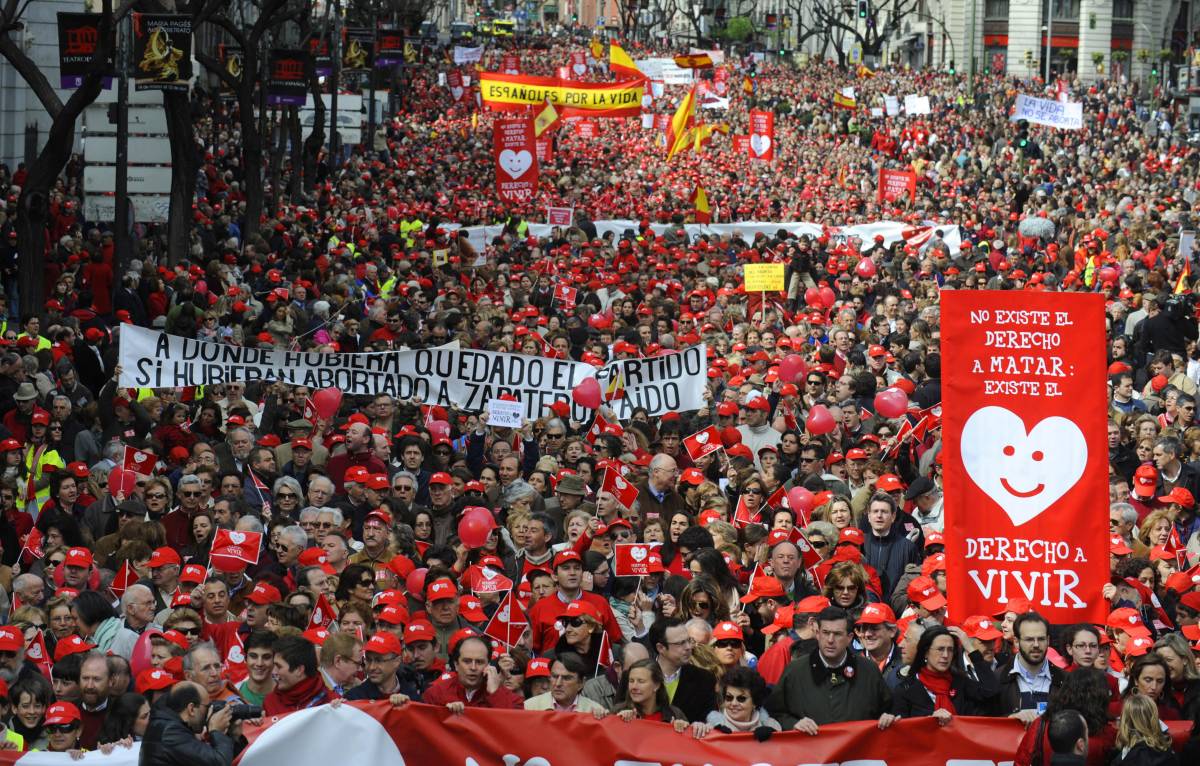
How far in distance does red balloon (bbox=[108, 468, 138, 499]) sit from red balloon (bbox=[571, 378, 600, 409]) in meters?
3.66

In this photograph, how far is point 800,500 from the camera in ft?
43.2

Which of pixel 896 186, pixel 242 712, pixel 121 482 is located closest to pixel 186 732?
pixel 242 712

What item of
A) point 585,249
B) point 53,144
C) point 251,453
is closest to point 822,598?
point 251,453

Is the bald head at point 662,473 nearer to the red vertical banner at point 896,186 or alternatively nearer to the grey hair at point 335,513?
the grey hair at point 335,513

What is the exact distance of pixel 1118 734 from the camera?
7.94 m

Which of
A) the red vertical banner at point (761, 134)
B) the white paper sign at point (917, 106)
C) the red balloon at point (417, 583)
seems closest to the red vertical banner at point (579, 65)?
the white paper sign at point (917, 106)

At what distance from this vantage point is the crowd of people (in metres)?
8.73

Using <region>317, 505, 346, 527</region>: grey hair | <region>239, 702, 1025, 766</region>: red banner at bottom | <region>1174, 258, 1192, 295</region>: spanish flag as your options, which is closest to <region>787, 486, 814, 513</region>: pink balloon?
<region>317, 505, 346, 527</region>: grey hair

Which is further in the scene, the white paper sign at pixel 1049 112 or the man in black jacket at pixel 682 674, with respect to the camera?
the white paper sign at pixel 1049 112

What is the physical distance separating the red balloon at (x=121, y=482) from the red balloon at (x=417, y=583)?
3.31 m

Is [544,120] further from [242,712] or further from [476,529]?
[242,712]

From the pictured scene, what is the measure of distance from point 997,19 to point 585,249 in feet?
234

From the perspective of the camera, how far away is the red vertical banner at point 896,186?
37.5 metres

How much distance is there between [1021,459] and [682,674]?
5.90 feet
